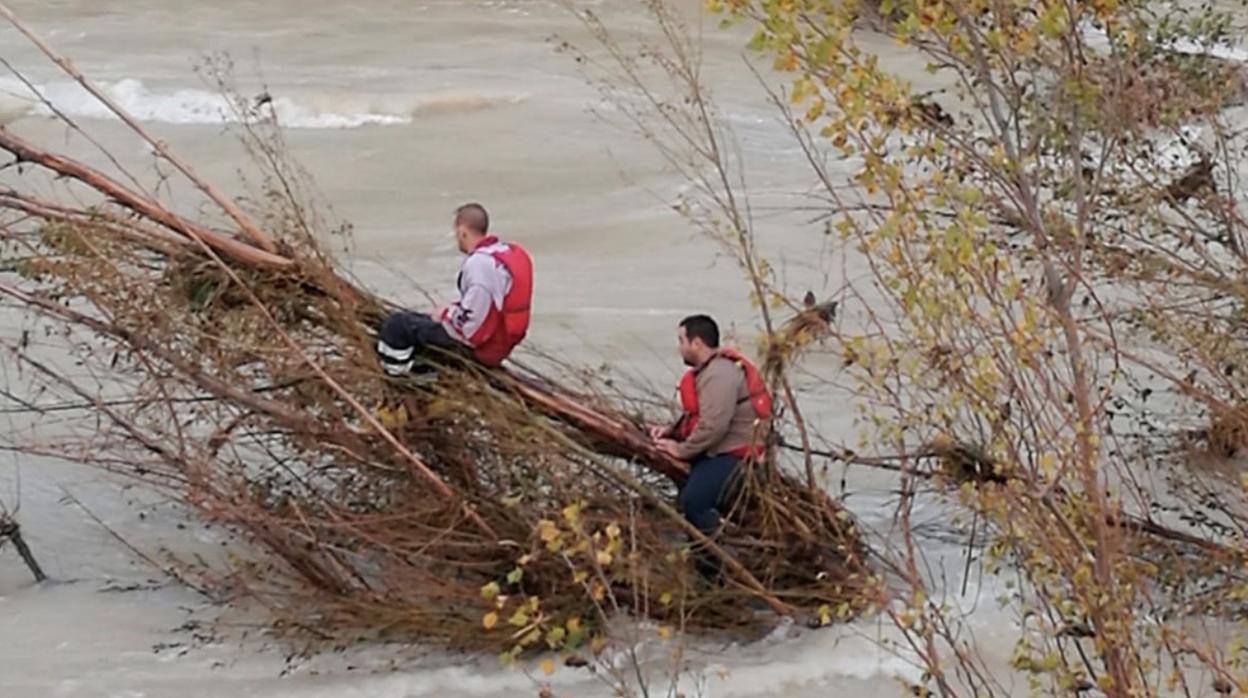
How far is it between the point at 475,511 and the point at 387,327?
952 millimetres

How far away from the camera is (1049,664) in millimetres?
4285

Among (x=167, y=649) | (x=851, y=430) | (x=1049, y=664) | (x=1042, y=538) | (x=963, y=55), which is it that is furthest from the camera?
(x=851, y=430)

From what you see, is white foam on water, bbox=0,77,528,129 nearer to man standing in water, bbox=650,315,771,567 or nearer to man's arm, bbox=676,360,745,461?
man standing in water, bbox=650,315,771,567

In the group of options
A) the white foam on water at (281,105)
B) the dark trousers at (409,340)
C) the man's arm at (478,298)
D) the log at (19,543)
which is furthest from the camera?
the white foam on water at (281,105)

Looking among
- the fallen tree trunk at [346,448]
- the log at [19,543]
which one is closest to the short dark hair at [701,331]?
the fallen tree trunk at [346,448]

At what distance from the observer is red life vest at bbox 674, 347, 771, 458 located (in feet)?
24.2

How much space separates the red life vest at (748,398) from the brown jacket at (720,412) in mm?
19

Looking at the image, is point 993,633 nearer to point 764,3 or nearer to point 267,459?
point 267,459

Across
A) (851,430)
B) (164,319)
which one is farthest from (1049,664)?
(851,430)

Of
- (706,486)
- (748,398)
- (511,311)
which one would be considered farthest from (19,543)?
(748,398)

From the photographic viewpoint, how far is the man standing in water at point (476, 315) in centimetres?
723

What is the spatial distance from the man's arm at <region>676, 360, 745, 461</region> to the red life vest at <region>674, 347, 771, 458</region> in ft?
0.13

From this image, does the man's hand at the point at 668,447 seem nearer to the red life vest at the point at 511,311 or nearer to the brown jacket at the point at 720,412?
the brown jacket at the point at 720,412

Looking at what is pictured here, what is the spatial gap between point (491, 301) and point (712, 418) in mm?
1100
